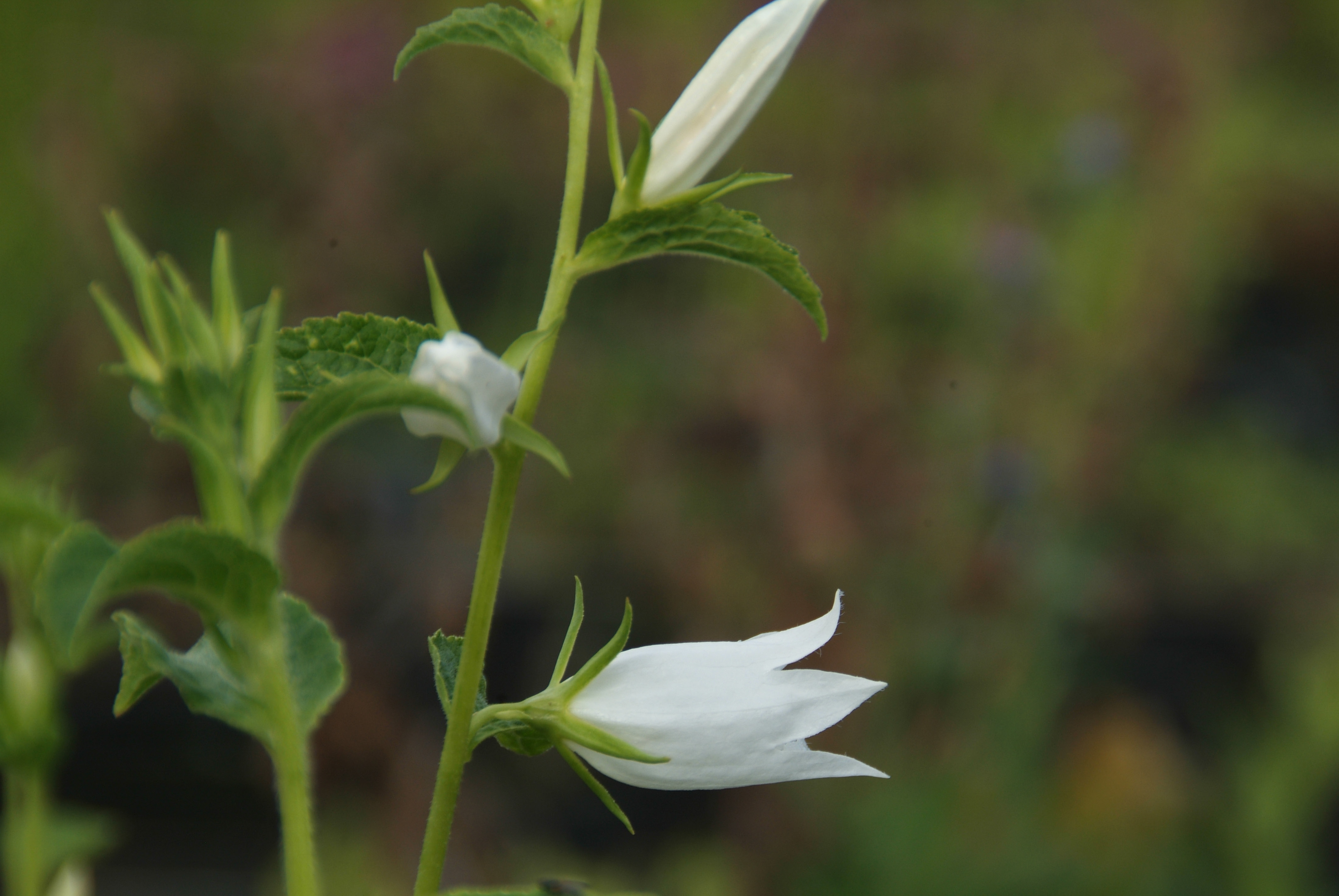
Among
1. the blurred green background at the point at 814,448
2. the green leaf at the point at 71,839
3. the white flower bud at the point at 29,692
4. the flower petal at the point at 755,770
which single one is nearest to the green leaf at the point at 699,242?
the flower petal at the point at 755,770

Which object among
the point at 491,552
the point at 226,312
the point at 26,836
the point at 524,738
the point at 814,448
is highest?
the point at 226,312

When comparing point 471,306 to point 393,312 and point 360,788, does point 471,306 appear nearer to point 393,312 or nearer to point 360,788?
point 393,312

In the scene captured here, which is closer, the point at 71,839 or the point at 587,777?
the point at 587,777

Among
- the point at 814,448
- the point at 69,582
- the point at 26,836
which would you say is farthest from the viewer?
the point at 814,448

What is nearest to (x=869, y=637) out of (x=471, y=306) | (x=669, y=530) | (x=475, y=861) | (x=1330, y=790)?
(x=669, y=530)

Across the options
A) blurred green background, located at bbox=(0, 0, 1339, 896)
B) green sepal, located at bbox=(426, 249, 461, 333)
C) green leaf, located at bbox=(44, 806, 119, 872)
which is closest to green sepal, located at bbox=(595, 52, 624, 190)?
green sepal, located at bbox=(426, 249, 461, 333)

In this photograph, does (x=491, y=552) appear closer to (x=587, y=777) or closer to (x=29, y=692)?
(x=587, y=777)

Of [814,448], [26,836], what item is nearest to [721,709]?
[26,836]
